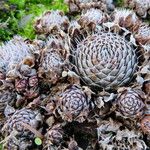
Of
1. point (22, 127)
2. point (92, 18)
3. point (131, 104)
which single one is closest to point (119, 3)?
point (92, 18)

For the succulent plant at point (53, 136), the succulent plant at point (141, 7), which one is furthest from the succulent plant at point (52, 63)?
the succulent plant at point (141, 7)

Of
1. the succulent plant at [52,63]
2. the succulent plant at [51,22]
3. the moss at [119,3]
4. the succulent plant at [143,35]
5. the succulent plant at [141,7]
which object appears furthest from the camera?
the moss at [119,3]

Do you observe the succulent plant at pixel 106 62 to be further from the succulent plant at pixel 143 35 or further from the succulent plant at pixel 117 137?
the succulent plant at pixel 117 137

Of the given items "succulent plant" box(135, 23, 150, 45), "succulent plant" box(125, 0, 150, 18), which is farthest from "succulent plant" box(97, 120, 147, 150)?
"succulent plant" box(125, 0, 150, 18)

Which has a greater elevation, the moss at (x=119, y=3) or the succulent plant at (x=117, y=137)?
the moss at (x=119, y=3)

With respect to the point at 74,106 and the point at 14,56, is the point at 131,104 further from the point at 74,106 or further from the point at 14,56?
the point at 14,56

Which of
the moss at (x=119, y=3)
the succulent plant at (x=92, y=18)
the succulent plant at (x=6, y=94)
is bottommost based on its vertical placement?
the moss at (x=119, y=3)

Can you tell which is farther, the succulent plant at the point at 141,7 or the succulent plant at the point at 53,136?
the succulent plant at the point at 141,7
